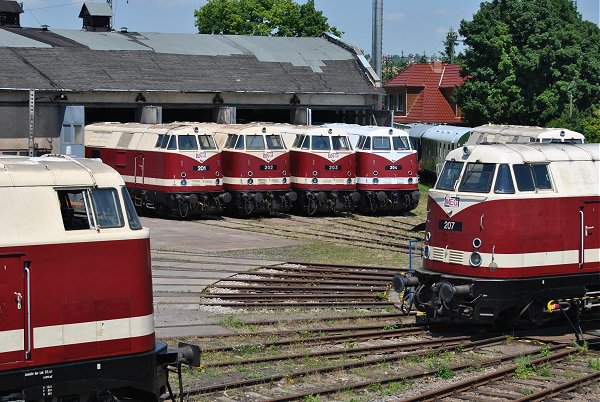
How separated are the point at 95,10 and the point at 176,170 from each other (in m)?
19.9

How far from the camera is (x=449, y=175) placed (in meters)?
18.1

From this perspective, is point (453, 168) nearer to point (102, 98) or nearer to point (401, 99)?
point (102, 98)

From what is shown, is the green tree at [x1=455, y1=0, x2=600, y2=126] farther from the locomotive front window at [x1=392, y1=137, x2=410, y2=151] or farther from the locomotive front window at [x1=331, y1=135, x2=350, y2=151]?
the locomotive front window at [x1=331, y1=135, x2=350, y2=151]

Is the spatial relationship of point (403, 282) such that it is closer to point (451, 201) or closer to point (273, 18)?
point (451, 201)

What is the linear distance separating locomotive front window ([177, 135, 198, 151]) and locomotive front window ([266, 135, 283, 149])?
275 centimetres

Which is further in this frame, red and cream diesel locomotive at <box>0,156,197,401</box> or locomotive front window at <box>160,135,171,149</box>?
locomotive front window at <box>160,135,171,149</box>

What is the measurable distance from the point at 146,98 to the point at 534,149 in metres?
26.7

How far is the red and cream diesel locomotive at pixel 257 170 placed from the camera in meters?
35.6

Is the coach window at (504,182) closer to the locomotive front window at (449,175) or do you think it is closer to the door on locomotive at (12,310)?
the locomotive front window at (449,175)

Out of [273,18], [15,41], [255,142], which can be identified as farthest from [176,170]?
[273,18]

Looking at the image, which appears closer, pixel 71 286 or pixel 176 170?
pixel 71 286

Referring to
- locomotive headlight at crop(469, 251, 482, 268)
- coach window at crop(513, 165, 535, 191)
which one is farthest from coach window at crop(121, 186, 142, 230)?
coach window at crop(513, 165, 535, 191)

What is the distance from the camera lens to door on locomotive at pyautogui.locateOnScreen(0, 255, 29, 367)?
405 inches

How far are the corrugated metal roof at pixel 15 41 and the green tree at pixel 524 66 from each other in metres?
24.2
